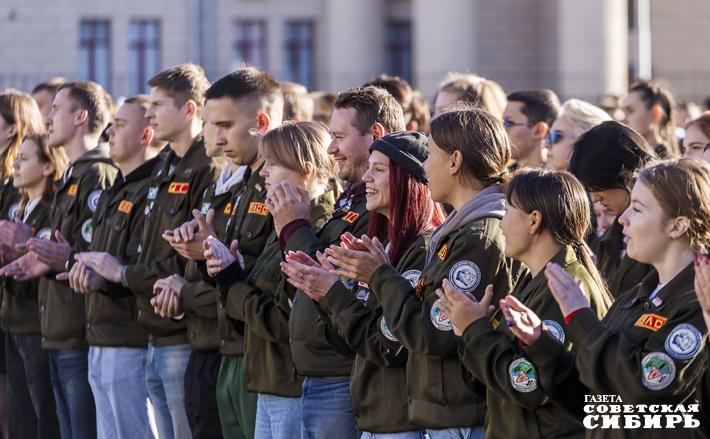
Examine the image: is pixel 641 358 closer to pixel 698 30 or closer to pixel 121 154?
pixel 121 154

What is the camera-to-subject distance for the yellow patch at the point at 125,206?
603cm

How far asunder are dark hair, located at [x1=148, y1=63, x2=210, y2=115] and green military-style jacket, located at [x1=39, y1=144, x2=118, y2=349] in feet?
3.18

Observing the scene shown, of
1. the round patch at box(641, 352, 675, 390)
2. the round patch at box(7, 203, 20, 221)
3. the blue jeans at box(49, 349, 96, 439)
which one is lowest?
the blue jeans at box(49, 349, 96, 439)

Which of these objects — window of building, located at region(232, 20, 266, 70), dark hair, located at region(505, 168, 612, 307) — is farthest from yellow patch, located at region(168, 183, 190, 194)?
window of building, located at region(232, 20, 266, 70)

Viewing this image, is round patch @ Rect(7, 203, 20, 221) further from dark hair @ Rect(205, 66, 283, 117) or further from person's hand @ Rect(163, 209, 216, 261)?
person's hand @ Rect(163, 209, 216, 261)

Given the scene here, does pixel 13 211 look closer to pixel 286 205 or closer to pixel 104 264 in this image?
pixel 104 264

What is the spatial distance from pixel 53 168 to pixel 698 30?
26574 mm

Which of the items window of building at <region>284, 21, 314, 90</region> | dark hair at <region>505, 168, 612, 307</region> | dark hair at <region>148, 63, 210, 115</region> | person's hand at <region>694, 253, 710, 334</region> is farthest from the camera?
window of building at <region>284, 21, 314, 90</region>

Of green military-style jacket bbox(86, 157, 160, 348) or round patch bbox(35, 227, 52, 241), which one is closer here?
green military-style jacket bbox(86, 157, 160, 348)

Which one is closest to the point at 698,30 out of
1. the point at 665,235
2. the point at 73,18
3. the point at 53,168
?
the point at 73,18

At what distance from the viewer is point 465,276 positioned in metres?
3.49

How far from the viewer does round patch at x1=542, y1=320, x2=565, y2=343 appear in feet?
10.8

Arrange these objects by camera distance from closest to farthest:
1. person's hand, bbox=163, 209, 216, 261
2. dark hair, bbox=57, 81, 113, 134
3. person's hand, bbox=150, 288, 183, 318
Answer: person's hand, bbox=163, 209, 216, 261 → person's hand, bbox=150, 288, 183, 318 → dark hair, bbox=57, 81, 113, 134

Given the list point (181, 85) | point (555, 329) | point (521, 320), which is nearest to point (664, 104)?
point (181, 85)
